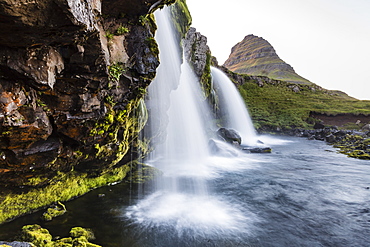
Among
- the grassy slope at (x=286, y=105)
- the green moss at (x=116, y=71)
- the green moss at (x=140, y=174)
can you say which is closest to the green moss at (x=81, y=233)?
the green moss at (x=140, y=174)

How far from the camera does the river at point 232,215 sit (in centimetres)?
775

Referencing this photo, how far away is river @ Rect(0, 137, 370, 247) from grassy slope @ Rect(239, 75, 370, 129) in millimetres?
37367

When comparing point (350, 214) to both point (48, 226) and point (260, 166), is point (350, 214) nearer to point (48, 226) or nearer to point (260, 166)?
point (260, 166)

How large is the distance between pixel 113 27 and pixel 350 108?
72.5m

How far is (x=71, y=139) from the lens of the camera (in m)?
8.55

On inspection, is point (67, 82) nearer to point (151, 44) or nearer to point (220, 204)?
point (151, 44)

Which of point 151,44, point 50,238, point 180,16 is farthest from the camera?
point 180,16

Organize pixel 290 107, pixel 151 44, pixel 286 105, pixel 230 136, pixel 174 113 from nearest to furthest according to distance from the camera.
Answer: pixel 151 44 < pixel 174 113 < pixel 230 136 < pixel 290 107 < pixel 286 105

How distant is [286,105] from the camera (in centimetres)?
5894

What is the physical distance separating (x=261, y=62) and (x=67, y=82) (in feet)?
558

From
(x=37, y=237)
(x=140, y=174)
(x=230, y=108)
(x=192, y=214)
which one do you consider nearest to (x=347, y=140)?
(x=230, y=108)

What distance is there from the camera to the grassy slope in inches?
2035

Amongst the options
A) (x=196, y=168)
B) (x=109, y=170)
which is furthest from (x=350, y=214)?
(x=109, y=170)

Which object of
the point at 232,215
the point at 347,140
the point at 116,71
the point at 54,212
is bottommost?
the point at 232,215
